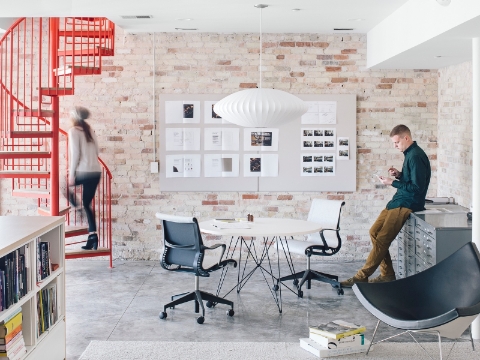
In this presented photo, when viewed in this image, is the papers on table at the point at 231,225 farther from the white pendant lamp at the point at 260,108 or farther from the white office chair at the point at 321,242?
the white pendant lamp at the point at 260,108

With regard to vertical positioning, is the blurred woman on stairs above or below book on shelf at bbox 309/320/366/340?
above

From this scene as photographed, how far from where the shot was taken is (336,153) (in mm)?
8328

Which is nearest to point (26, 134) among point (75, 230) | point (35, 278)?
point (75, 230)

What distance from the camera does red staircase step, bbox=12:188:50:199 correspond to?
24.3ft

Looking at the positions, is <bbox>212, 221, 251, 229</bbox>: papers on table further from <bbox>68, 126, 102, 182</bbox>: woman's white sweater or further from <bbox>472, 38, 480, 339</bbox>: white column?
<bbox>68, 126, 102, 182</bbox>: woman's white sweater

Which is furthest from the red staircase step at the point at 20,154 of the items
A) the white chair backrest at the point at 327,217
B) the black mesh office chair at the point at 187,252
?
the white chair backrest at the point at 327,217

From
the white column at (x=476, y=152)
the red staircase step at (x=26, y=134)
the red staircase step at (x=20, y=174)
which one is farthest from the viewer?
the red staircase step at (x=20, y=174)

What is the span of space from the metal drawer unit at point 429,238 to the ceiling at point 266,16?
1.58 m

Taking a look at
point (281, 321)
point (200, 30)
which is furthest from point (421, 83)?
point (281, 321)

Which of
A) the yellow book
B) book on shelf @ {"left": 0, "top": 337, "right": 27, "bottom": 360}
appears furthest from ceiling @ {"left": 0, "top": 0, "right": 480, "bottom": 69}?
book on shelf @ {"left": 0, "top": 337, "right": 27, "bottom": 360}

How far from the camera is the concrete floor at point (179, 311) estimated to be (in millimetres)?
5391

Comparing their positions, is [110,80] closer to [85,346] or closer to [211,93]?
[211,93]

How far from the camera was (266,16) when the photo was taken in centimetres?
699

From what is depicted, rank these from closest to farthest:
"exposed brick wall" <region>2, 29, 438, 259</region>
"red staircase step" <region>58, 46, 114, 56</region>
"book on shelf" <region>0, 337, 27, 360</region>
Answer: "book on shelf" <region>0, 337, 27, 360</region>
"red staircase step" <region>58, 46, 114, 56</region>
"exposed brick wall" <region>2, 29, 438, 259</region>
